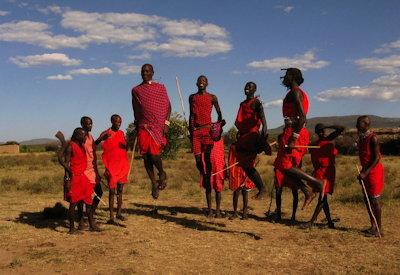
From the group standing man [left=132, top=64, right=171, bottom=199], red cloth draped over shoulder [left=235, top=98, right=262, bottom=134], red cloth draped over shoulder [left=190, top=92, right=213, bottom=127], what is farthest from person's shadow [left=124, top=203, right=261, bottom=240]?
red cloth draped over shoulder [left=190, top=92, right=213, bottom=127]

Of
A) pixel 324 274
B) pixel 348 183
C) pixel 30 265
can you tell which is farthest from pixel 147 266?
pixel 348 183

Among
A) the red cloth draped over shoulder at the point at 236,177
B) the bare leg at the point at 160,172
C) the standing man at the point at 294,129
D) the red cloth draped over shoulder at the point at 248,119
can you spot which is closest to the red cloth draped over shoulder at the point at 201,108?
the red cloth draped over shoulder at the point at 248,119

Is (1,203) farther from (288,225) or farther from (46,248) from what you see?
(288,225)

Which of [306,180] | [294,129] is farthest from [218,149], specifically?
[306,180]

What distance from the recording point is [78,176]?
26.3 feet

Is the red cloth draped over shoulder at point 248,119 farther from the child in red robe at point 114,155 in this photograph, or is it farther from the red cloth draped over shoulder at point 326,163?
the child in red robe at point 114,155

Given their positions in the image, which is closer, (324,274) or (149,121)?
(324,274)

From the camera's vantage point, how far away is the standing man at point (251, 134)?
818cm

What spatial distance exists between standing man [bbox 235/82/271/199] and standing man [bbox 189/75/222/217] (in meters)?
0.67

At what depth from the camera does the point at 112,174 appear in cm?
898

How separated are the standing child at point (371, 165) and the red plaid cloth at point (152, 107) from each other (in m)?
3.42

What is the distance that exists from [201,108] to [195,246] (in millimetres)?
2979

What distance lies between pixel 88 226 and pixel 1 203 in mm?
4306

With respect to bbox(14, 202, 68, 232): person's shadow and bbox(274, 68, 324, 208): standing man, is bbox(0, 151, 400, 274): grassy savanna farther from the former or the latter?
bbox(274, 68, 324, 208): standing man
